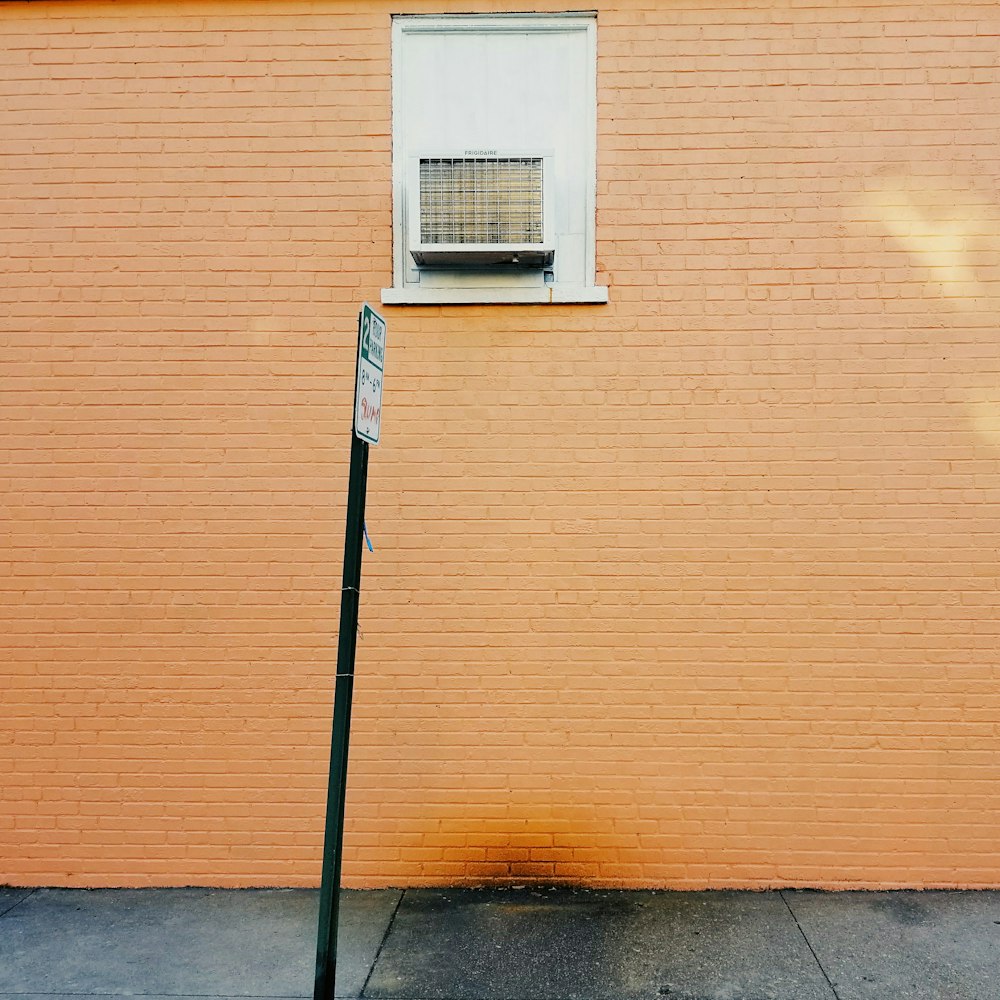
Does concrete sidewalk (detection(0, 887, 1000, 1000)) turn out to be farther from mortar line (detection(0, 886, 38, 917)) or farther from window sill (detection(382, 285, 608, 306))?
window sill (detection(382, 285, 608, 306))

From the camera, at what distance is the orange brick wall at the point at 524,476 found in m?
4.72

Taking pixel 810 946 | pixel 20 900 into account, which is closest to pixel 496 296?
pixel 810 946

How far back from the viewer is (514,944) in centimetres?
413

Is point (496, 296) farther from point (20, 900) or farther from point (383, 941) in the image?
point (20, 900)

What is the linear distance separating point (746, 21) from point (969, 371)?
2.31 m

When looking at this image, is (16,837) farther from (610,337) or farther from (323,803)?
Answer: (610,337)

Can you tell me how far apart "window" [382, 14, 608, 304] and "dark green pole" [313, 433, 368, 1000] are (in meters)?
1.93

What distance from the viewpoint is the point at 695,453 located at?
4.77 meters

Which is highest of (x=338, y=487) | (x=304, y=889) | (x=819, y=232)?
(x=819, y=232)

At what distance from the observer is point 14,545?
15.9 ft

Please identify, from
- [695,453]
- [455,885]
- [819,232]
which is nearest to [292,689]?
[455,885]

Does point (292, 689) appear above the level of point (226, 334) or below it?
below

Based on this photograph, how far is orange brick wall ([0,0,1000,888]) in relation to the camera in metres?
4.72

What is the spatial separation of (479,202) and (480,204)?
0.01 meters
